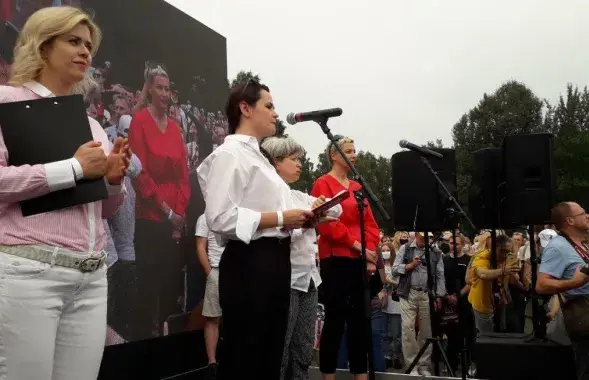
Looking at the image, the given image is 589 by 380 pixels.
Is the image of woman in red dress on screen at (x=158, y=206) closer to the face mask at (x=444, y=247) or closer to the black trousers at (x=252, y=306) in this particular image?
the black trousers at (x=252, y=306)

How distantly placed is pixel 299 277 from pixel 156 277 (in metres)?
1.82

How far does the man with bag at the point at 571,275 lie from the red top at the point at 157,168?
127 inches

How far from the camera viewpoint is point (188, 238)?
17.4ft

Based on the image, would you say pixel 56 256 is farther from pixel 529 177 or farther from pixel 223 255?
pixel 529 177

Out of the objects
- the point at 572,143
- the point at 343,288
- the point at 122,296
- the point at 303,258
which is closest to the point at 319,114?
the point at 303,258

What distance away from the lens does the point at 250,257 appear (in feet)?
8.14

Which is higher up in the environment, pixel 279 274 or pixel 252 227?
pixel 252 227

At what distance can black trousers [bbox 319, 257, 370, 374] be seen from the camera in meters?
4.30

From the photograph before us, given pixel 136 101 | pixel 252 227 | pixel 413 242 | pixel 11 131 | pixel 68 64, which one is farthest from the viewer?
pixel 413 242

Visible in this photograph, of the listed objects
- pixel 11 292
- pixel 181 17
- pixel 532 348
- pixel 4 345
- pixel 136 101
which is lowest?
pixel 532 348

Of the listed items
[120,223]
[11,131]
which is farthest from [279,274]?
[120,223]

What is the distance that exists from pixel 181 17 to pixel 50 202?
4.06m

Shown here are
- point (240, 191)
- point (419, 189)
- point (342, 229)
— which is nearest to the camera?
point (240, 191)

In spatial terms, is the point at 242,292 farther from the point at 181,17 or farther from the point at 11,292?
the point at 181,17
